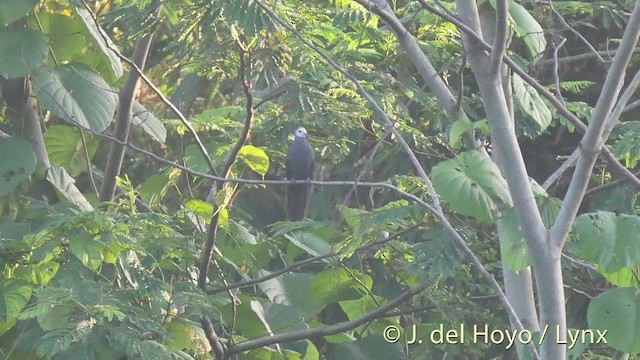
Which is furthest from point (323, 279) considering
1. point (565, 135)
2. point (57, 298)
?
point (565, 135)

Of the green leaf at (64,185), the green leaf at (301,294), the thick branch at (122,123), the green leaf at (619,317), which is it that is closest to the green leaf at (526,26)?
the green leaf at (619,317)

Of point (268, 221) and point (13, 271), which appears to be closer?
point (13, 271)

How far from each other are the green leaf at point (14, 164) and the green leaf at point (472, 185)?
2.12 m

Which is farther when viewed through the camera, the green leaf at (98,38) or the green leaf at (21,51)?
the green leaf at (98,38)

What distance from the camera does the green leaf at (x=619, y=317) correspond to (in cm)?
339

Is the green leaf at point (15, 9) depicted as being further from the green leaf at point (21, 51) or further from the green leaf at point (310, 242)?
the green leaf at point (310, 242)

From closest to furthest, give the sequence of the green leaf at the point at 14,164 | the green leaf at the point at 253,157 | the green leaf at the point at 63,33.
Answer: the green leaf at the point at 253,157 → the green leaf at the point at 14,164 → the green leaf at the point at 63,33

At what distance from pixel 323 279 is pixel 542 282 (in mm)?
1674

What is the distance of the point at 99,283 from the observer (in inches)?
157

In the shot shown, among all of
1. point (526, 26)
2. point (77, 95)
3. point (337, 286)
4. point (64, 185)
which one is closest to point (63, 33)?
point (77, 95)

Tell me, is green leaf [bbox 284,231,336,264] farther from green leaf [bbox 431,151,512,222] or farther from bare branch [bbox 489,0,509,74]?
bare branch [bbox 489,0,509,74]

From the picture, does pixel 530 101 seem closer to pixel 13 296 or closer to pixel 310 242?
pixel 310 242

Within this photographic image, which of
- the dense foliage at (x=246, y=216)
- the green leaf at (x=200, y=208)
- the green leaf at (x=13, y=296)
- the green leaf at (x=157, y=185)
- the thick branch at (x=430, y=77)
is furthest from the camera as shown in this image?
the green leaf at (x=157, y=185)

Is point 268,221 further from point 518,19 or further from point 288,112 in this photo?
point 518,19
